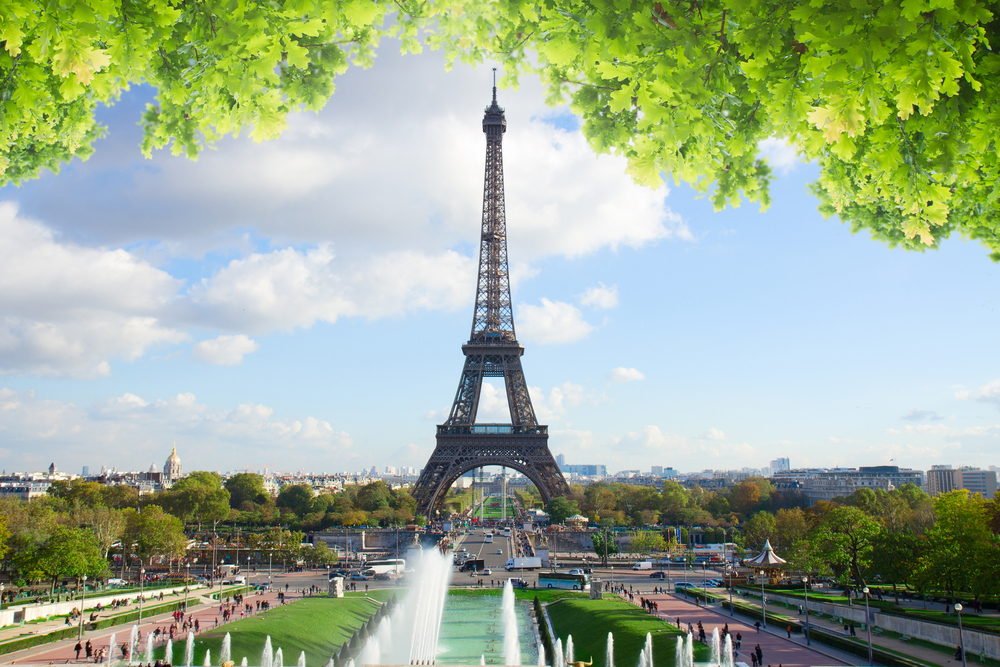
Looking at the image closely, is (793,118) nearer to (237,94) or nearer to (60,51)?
(237,94)

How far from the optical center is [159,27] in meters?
5.15

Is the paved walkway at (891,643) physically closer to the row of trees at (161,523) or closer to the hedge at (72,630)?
the hedge at (72,630)

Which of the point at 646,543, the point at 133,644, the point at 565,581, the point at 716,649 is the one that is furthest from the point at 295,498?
the point at 716,649

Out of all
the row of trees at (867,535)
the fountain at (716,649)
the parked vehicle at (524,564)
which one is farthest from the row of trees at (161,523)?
the fountain at (716,649)

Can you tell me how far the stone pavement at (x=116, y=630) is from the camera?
26.8 meters

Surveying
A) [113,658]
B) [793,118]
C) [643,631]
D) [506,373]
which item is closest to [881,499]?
[506,373]

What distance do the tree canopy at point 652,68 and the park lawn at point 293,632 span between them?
27165mm

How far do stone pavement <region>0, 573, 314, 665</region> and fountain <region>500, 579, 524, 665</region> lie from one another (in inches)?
559

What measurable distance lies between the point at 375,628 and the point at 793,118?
3630cm

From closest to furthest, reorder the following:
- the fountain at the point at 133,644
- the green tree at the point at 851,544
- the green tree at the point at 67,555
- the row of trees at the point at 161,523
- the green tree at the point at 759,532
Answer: the fountain at the point at 133,644, the green tree at the point at 851,544, the green tree at the point at 67,555, the row of trees at the point at 161,523, the green tree at the point at 759,532

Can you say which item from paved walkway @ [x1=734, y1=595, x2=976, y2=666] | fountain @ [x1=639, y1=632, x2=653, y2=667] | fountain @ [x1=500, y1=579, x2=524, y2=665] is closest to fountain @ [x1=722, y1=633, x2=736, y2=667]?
fountain @ [x1=639, y1=632, x2=653, y2=667]

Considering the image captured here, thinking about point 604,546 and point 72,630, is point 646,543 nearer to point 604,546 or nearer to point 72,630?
point 604,546

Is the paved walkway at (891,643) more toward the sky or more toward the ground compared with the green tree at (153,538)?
more toward the ground

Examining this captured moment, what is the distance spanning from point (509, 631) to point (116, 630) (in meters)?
20.0
